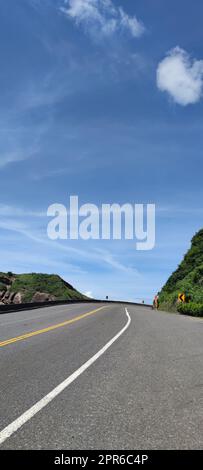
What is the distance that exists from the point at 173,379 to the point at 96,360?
2.22 meters

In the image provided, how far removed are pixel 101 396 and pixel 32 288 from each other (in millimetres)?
99744

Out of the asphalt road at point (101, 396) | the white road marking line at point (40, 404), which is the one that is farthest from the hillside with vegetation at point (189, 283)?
the white road marking line at point (40, 404)

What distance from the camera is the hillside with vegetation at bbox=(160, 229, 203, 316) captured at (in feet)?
105

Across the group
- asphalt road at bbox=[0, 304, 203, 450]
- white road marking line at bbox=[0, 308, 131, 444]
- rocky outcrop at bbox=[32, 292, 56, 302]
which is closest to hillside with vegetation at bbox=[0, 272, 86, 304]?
rocky outcrop at bbox=[32, 292, 56, 302]

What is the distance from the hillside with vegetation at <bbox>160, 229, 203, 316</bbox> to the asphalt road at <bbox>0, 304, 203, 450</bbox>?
18.7 m

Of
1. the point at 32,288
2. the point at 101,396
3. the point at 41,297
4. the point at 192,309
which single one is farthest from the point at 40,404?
the point at 32,288

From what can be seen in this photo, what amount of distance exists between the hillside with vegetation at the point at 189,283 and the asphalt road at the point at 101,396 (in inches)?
736

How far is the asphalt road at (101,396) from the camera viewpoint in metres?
4.34

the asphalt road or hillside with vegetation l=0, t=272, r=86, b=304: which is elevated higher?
hillside with vegetation l=0, t=272, r=86, b=304

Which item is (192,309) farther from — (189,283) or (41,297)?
(41,297)

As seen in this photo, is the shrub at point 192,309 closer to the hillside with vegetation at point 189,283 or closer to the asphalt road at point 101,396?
the hillside with vegetation at point 189,283

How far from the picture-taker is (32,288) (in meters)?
104

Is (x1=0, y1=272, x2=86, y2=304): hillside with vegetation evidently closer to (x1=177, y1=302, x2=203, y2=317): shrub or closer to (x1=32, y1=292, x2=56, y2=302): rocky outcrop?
(x1=32, y1=292, x2=56, y2=302): rocky outcrop
